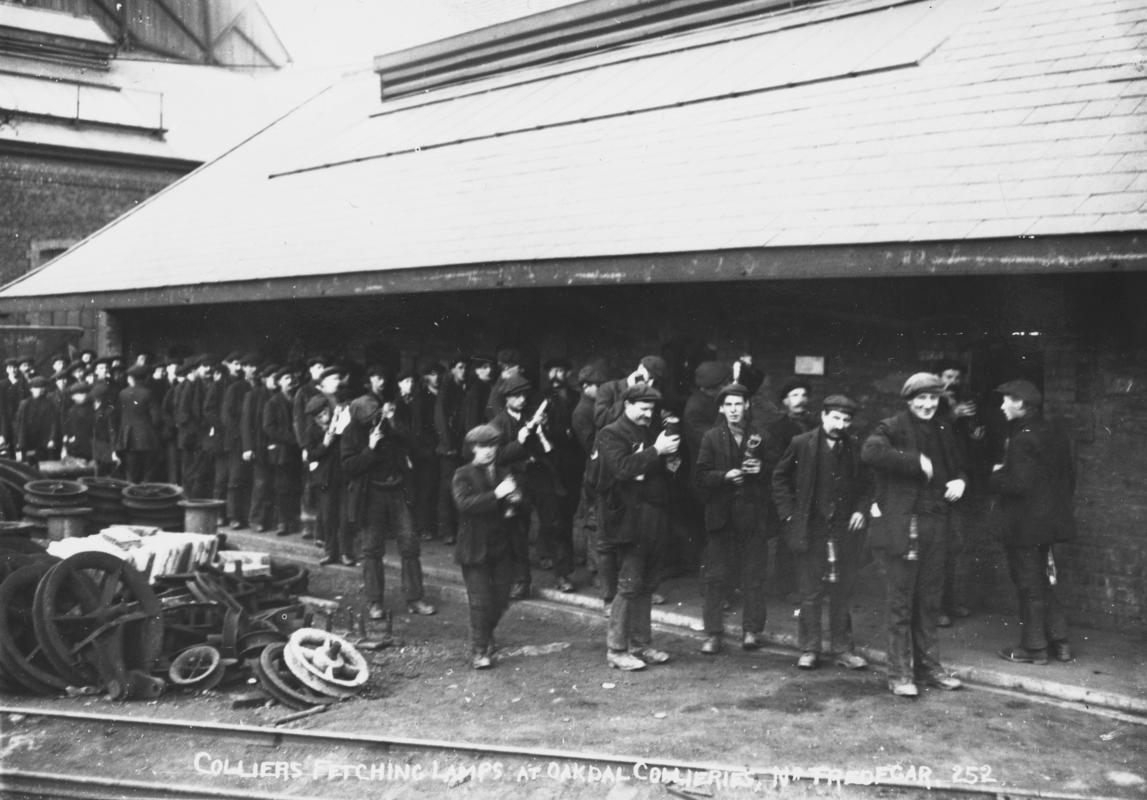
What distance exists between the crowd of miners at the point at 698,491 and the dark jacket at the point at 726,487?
0.01 m

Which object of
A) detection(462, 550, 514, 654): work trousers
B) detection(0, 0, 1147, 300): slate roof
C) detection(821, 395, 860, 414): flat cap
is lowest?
detection(462, 550, 514, 654): work trousers

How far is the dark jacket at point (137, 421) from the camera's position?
45.2 ft

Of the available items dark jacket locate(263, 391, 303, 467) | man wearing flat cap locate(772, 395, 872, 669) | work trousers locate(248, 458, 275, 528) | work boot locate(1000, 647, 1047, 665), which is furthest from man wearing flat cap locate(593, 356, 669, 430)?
work trousers locate(248, 458, 275, 528)

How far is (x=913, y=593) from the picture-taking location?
6.73 metres

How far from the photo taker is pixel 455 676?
7543 mm

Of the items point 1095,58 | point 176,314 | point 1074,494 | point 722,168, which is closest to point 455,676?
point 1074,494

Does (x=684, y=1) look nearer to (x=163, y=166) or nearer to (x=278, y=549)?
(x=278, y=549)

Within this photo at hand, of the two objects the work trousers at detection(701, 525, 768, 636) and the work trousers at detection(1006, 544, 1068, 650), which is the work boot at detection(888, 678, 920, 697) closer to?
the work trousers at detection(1006, 544, 1068, 650)

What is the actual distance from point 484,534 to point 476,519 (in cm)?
12

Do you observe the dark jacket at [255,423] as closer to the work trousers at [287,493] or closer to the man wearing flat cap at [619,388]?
the work trousers at [287,493]

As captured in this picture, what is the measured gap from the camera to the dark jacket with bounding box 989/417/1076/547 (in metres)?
7.08

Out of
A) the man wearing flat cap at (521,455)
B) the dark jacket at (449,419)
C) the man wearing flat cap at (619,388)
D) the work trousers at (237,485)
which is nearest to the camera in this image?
the man wearing flat cap at (521,455)

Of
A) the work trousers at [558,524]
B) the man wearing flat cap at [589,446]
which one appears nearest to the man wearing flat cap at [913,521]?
the man wearing flat cap at [589,446]
